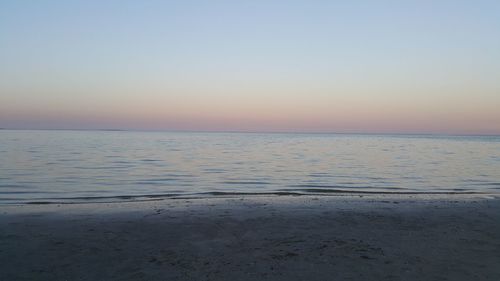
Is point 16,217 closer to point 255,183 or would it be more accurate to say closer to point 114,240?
point 114,240

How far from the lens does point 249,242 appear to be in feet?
30.5

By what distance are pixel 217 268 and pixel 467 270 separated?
179 inches

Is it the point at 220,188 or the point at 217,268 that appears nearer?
the point at 217,268

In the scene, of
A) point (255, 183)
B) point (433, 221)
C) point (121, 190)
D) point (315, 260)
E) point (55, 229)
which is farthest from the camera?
point (255, 183)

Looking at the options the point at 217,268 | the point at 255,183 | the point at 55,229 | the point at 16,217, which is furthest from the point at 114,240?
the point at 255,183

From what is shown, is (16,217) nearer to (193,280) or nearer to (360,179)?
(193,280)

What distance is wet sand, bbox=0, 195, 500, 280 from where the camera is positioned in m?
7.37

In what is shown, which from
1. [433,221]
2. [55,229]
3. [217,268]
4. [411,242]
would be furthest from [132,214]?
[433,221]

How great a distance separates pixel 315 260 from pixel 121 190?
13265mm

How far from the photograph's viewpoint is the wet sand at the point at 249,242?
737 cm

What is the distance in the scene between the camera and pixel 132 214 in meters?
12.5

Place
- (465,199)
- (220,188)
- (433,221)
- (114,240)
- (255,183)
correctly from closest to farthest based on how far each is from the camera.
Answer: (114,240) < (433,221) < (465,199) < (220,188) < (255,183)

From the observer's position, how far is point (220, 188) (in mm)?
20406

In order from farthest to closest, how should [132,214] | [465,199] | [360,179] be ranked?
[360,179] → [465,199] → [132,214]
